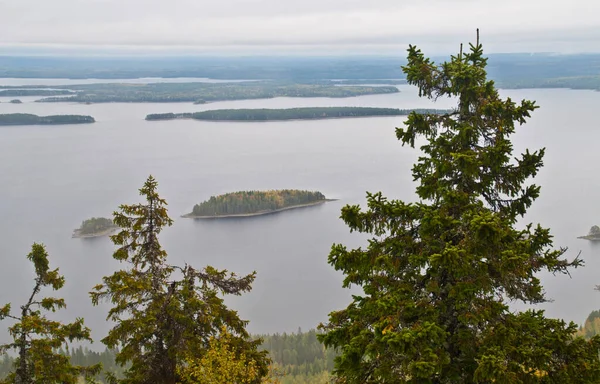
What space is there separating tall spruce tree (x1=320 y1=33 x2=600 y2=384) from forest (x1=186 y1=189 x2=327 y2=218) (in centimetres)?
6099

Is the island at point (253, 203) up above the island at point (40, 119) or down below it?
below

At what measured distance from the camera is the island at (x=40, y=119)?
14112 centimetres

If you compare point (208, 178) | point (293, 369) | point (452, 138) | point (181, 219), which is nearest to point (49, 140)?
point (208, 178)

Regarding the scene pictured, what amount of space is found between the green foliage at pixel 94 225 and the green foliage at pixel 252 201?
1003 cm

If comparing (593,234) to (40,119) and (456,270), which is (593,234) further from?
(40,119)

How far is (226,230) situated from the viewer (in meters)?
63.0

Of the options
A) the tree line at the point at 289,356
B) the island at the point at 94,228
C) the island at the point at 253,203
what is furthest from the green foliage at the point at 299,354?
the island at the point at 253,203

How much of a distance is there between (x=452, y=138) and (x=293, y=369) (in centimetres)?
2970

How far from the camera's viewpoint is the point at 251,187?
7862 centimetres

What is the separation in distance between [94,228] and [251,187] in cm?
2420

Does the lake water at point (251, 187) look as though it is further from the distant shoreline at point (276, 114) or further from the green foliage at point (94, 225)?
the distant shoreline at point (276, 114)

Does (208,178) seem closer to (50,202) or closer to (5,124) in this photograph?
(50,202)

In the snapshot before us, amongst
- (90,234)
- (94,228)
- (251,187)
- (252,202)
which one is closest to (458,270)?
(90,234)

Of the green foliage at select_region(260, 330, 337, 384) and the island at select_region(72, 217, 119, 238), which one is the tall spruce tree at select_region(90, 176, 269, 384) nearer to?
the green foliage at select_region(260, 330, 337, 384)
